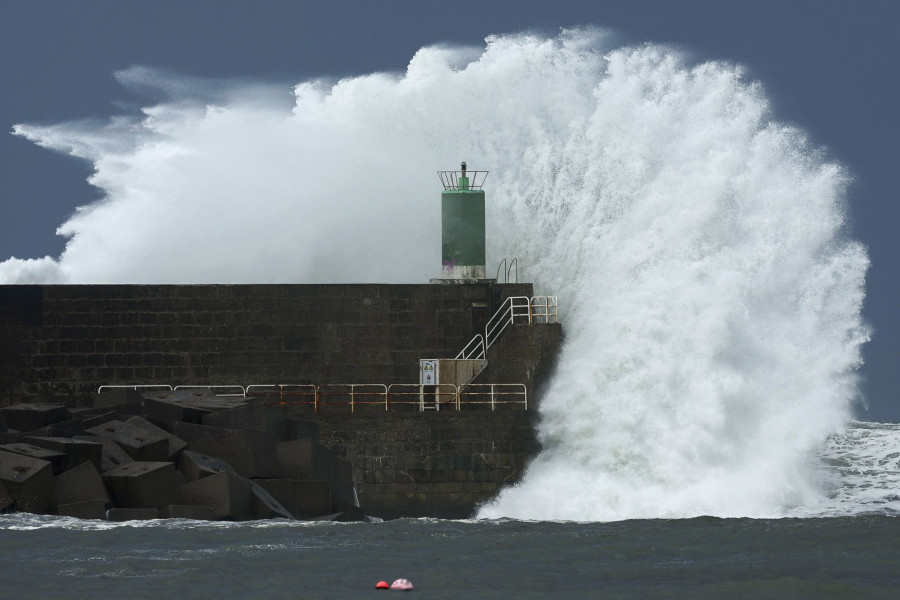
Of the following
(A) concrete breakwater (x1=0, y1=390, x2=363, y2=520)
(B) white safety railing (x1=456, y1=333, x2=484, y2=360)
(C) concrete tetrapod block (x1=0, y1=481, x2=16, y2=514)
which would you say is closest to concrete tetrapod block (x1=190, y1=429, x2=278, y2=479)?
(A) concrete breakwater (x1=0, y1=390, x2=363, y2=520)

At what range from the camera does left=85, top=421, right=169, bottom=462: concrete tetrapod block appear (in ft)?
63.6

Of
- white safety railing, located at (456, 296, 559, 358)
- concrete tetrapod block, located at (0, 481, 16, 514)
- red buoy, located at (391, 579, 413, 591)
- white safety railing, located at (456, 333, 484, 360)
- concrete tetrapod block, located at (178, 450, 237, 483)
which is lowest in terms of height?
red buoy, located at (391, 579, 413, 591)

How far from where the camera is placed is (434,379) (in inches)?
941

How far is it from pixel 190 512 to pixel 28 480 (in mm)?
1947

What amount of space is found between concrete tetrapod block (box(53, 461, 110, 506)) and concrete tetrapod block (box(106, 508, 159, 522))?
16cm

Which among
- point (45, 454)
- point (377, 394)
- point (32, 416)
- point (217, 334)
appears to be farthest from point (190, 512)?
point (217, 334)

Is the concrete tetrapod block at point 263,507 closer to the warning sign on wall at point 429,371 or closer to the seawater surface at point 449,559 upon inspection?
the seawater surface at point 449,559

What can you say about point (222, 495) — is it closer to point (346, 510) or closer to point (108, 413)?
point (346, 510)

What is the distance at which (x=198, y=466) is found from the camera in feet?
61.0

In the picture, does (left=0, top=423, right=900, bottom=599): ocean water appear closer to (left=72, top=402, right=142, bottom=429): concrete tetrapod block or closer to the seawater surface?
the seawater surface

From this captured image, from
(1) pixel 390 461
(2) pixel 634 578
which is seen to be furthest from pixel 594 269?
(2) pixel 634 578

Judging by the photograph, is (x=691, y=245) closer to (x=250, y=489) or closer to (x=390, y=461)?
(x=390, y=461)

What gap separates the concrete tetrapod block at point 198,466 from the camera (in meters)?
18.5

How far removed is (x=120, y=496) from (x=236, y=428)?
9.45 ft
